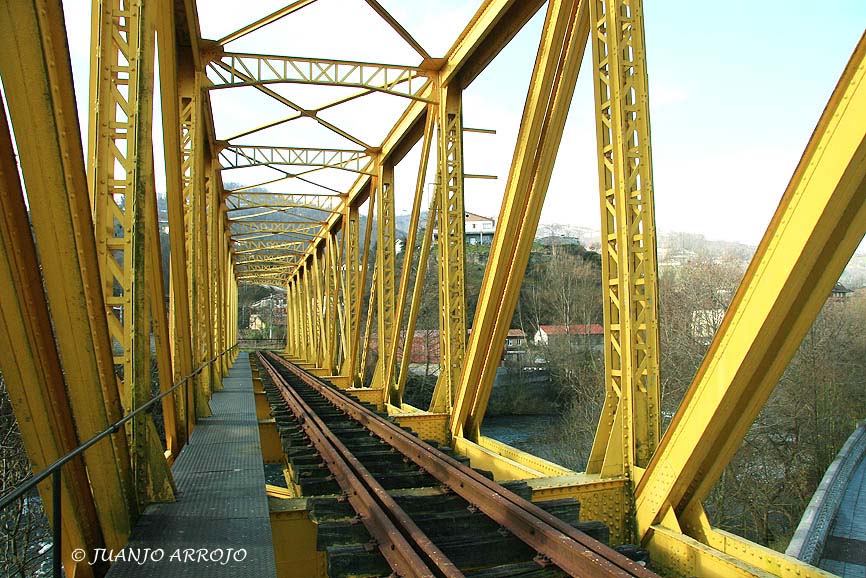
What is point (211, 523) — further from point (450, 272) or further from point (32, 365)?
point (450, 272)

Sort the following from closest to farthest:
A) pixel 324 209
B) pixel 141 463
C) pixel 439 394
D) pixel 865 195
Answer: pixel 865 195 → pixel 141 463 → pixel 439 394 → pixel 324 209

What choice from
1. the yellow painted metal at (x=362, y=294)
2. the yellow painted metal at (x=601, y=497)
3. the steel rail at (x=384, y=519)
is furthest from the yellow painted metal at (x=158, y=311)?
the yellow painted metal at (x=362, y=294)

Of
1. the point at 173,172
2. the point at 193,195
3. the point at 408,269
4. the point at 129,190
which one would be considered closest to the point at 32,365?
the point at 129,190

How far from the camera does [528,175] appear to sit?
661cm

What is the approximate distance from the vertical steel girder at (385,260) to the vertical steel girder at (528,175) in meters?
6.04

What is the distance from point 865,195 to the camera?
337cm

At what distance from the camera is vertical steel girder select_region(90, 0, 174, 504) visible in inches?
167

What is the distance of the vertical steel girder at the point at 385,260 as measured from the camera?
44.7ft

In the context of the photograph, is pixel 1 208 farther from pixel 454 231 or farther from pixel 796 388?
pixel 796 388

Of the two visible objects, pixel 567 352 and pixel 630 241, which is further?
pixel 567 352

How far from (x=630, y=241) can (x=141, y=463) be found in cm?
391

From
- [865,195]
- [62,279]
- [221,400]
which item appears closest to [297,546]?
[62,279]

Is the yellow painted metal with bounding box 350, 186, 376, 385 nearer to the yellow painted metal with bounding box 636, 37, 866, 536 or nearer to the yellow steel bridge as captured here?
the yellow steel bridge

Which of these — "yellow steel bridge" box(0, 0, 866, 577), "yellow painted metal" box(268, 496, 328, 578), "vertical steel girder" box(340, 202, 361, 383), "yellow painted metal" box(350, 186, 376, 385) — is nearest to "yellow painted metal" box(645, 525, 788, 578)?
"yellow steel bridge" box(0, 0, 866, 577)
